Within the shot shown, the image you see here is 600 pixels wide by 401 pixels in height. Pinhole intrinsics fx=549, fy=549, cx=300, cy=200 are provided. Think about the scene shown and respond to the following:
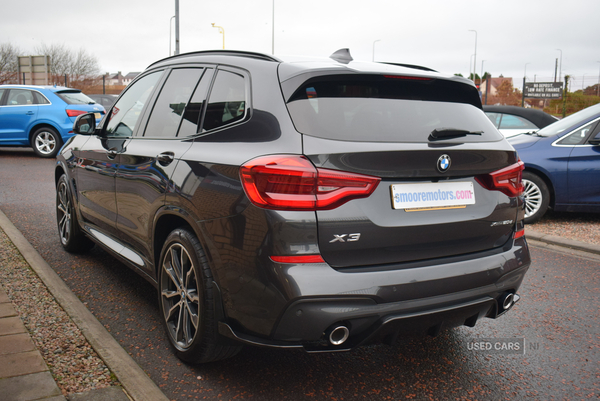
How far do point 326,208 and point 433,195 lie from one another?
0.57 meters

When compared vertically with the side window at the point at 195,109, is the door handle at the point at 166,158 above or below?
below

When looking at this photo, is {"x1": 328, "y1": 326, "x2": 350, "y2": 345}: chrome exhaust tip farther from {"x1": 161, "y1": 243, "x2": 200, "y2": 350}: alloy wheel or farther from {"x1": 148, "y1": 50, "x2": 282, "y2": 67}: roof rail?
{"x1": 148, "y1": 50, "x2": 282, "y2": 67}: roof rail

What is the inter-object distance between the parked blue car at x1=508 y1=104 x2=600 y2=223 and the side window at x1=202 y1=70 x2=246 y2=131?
5.27m

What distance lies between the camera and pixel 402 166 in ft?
8.23

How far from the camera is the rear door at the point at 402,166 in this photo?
2.41 m

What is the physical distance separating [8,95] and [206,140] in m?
13.3

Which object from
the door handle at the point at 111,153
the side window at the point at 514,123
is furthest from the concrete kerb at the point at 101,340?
the side window at the point at 514,123

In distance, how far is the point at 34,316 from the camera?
348 centimetres

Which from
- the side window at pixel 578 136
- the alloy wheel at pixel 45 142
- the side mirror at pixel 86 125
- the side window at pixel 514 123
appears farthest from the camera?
the alloy wheel at pixel 45 142

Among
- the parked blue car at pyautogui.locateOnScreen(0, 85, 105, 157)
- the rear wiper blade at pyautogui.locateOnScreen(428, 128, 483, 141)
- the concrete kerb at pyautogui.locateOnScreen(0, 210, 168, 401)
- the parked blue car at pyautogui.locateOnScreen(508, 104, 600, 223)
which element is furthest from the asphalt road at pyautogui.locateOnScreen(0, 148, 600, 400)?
the parked blue car at pyautogui.locateOnScreen(0, 85, 105, 157)

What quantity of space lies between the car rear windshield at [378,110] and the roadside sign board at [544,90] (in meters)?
50.5

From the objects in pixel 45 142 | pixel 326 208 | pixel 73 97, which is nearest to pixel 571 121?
pixel 326 208

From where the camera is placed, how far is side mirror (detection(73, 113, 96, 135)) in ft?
15.0

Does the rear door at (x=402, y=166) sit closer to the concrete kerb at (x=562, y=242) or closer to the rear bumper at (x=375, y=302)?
the rear bumper at (x=375, y=302)
